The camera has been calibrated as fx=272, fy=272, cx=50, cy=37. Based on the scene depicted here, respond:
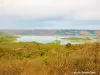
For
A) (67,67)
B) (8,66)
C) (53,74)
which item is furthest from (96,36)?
(8,66)

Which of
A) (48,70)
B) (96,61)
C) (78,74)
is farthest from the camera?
(96,61)

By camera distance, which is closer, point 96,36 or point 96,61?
point 96,61

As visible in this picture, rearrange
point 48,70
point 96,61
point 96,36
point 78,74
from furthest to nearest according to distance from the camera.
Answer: point 96,36
point 96,61
point 48,70
point 78,74

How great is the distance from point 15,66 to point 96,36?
10.6 ft

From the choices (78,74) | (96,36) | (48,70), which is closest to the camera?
(78,74)

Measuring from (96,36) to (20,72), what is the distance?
333cm

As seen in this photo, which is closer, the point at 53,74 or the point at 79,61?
the point at 53,74

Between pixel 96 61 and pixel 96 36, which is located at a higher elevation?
pixel 96 36

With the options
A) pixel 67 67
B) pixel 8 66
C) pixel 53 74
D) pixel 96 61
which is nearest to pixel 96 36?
pixel 96 61

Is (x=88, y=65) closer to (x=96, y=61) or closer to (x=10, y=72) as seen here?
(x=96, y=61)

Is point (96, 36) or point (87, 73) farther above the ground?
point (96, 36)

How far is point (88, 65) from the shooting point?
8.80m

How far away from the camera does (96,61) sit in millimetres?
9336

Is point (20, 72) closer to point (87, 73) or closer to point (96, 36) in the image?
point (87, 73)
